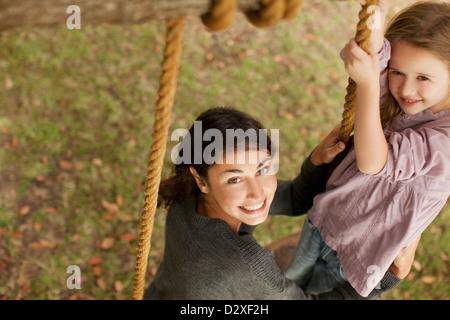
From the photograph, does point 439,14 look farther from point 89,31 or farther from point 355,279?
point 89,31

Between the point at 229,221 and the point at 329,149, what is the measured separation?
0.53 metres

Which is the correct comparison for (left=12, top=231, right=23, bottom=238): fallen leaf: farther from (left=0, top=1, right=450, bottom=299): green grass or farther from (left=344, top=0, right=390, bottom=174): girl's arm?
(left=344, top=0, right=390, bottom=174): girl's arm

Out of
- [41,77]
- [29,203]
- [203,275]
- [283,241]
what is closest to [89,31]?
[41,77]

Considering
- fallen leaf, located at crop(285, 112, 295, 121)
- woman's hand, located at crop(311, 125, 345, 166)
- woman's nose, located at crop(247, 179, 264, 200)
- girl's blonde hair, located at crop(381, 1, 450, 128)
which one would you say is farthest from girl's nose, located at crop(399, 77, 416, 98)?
fallen leaf, located at crop(285, 112, 295, 121)

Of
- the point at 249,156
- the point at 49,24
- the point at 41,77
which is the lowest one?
the point at 249,156

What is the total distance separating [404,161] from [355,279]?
0.60 m

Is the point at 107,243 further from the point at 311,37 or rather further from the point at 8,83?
the point at 311,37

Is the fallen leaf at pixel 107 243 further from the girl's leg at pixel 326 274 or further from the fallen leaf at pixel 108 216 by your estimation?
the girl's leg at pixel 326 274

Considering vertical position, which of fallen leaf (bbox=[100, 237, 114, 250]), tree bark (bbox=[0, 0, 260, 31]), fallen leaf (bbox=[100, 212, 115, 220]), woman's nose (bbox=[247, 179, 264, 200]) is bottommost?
fallen leaf (bbox=[100, 237, 114, 250])

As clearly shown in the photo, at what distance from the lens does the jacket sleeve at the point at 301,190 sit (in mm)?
1677

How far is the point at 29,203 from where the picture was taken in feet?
9.82

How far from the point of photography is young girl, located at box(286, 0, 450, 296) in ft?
3.69

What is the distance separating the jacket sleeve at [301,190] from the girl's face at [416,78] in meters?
0.48

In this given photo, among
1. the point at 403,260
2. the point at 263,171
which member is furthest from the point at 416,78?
the point at 403,260
